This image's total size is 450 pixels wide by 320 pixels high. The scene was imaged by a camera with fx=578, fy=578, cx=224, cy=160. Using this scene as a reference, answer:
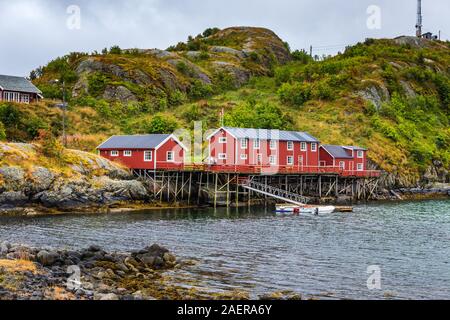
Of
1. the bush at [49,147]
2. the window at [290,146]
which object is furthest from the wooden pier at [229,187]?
the bush at [49,147]

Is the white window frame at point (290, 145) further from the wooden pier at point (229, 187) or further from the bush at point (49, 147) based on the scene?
the bush at point (49, 147)

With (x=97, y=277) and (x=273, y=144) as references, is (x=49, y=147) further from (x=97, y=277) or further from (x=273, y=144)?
(x=97, y=277)

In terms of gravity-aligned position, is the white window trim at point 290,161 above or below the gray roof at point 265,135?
below

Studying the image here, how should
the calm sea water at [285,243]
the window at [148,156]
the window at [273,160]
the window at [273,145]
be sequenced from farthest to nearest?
the window at [273,145] < the window at [273,160] < the window at [148,156] < the calm sea water at [285,243]

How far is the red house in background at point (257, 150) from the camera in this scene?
68.5 metres

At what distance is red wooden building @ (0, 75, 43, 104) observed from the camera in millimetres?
80125

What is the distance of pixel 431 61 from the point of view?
430ft

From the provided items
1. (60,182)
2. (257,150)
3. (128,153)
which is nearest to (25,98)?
(128,153)

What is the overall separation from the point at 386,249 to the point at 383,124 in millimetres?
59982

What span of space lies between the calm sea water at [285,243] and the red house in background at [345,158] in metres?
18.9

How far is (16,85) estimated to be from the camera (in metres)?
81.9

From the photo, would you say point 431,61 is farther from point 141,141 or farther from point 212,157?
point 141,141

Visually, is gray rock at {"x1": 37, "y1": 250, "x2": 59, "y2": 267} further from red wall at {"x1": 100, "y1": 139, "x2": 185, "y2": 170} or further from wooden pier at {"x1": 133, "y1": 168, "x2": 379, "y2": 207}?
red wall at {"x1": 100, "y1": 139, "x2": 185, "y2": 170}

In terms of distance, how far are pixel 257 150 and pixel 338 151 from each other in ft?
44.9
